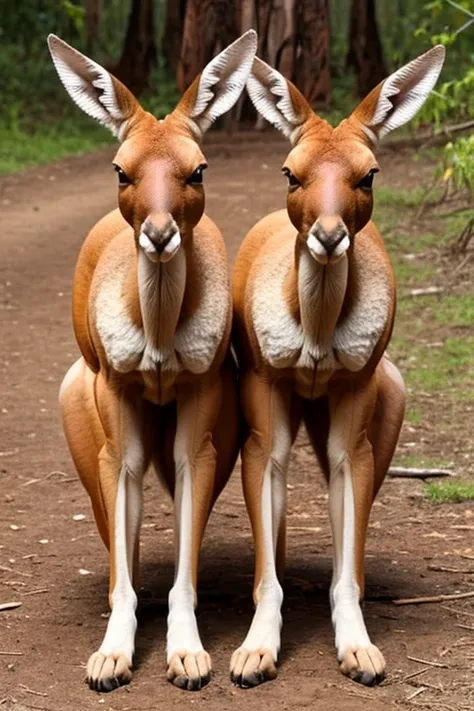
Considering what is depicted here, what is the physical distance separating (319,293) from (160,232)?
1.93ft

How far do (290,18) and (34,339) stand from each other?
8560 millimetres

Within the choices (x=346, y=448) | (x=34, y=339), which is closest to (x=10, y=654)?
(x=346, y=448)

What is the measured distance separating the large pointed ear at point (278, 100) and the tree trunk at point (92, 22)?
2000cm

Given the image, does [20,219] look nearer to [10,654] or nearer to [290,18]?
[290,18]

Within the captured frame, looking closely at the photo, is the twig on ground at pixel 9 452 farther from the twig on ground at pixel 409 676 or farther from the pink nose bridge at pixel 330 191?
the pink nose bridge at pixel 330 191

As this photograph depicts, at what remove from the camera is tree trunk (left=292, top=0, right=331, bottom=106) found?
17.5m

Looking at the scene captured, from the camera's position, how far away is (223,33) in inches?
671

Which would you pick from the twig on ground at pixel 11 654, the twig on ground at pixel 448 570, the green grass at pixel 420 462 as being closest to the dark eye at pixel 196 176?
the twig on ground at pixel 11 654

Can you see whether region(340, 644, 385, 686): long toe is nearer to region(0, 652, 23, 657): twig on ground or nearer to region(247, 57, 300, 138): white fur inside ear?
region(0, 652, 23, 657): twig on ground

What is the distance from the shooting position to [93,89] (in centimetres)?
497

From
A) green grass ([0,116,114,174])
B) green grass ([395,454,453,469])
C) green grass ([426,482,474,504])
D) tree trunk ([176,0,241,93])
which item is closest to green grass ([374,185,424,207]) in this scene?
tree trunk ([176,0,241,93])

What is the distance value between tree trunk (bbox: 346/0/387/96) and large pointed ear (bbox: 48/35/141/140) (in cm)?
1541

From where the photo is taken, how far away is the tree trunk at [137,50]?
20.9 metres

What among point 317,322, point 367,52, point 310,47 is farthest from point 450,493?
point 367,52
